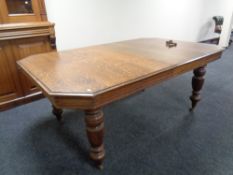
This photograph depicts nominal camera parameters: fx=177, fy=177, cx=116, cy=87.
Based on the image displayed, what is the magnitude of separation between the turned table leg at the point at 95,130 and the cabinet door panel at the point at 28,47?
1.32m

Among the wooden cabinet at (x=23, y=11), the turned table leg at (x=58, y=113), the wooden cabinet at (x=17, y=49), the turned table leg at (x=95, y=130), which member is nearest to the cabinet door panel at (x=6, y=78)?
the wooden cabinet at (x=17, y=49)

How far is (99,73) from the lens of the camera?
3.38 ft

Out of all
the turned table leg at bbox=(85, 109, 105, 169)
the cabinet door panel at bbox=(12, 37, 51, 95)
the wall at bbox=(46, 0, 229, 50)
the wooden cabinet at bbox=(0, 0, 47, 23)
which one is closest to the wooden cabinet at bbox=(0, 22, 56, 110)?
the cabinet door panel at bbox=(12, 37, 51, 95)

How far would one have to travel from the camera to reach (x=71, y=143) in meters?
1.47

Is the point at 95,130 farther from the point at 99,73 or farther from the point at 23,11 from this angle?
the point at 23,11

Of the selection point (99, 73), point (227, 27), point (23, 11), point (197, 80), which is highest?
point (23, 11)

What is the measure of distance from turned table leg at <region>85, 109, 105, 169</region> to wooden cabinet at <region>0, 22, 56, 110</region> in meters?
1.29

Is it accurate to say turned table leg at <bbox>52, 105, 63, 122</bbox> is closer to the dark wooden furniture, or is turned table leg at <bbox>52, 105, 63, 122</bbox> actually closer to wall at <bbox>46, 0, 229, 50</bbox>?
the dark wooden furniture

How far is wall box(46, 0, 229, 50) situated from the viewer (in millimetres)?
2324

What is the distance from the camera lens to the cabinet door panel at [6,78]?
5.81 ft

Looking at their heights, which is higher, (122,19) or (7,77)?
(122,19)

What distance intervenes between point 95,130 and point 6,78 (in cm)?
138

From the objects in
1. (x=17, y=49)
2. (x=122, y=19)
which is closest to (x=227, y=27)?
(x=122, y=19)

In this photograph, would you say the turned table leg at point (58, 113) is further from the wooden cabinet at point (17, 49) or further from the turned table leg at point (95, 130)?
the turned table leg at point (95, 130)
